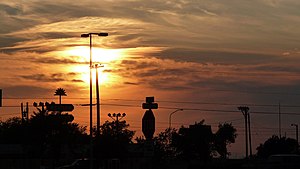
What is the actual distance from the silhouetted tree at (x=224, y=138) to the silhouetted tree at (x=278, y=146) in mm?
8357

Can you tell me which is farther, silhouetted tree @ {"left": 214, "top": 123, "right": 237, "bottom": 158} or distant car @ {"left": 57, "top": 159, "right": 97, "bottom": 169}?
silhouetted tree @ {"left": 214, "top": 123, "right": 237, "bottom": 158}

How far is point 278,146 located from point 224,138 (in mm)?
12566

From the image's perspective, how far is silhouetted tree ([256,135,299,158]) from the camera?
14600cm

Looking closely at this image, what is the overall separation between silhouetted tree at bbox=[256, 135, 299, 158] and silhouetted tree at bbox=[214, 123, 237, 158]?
8357 millimetres

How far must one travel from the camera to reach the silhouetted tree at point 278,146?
146000mm

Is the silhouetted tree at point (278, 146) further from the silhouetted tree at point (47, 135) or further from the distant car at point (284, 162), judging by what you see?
the distant car at point (284, 162)

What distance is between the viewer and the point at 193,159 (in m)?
132

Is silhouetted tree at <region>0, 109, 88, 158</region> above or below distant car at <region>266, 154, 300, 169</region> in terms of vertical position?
above

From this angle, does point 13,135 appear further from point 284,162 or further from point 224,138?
point 284,162

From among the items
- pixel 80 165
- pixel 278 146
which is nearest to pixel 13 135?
pixel 278 146

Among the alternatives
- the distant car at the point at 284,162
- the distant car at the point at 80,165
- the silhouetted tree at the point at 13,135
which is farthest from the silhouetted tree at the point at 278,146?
the distant car at the point at 80,165

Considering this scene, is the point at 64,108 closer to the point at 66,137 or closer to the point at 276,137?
the point at 66,137

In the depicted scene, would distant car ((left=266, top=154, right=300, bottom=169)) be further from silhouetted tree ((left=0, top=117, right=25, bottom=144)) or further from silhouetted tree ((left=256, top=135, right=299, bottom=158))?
silhouetted tree ((left=256, top=135, right=299, bottom=158))

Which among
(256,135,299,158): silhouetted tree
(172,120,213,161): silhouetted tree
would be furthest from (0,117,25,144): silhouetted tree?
(256,135,299,158): silhouetted tree
